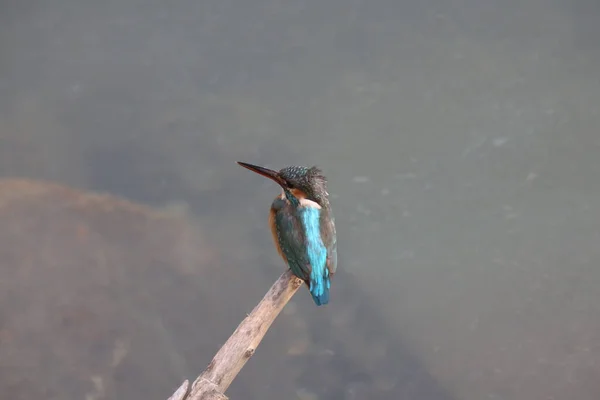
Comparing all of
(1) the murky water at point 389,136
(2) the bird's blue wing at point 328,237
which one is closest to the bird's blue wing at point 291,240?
(2) the bird's blue wing at point 328,237

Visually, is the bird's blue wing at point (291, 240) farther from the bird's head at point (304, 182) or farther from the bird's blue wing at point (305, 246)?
the bird's head at point (304, 182)

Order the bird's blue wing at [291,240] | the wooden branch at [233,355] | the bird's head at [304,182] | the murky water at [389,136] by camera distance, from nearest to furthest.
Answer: the wooden branch at [233,355]
the bird's blue wing at [291,240]
the bird's head at [304,182]
the murky water at [389,136]

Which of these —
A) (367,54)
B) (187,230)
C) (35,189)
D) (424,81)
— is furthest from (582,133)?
(35,189)

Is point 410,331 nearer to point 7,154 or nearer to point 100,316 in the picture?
point 100,316

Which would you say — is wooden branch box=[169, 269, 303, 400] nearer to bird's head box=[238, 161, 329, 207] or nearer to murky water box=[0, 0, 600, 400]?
bird's head box=[238, 161, 329, 207]

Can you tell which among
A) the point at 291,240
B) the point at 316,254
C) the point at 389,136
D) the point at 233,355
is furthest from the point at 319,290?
the point at 389,136

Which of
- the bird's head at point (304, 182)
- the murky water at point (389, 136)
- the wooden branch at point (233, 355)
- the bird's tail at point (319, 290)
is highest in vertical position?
the murky water at point (389, 136)

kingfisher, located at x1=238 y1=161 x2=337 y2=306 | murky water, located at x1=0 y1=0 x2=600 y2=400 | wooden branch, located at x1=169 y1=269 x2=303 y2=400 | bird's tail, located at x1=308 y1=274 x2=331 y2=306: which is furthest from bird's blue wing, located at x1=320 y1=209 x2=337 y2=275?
murky water, located at x1=0 y1=0 x2=600 y2=400
